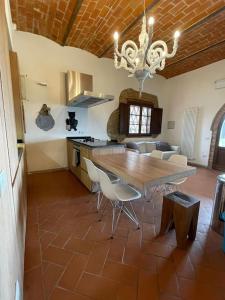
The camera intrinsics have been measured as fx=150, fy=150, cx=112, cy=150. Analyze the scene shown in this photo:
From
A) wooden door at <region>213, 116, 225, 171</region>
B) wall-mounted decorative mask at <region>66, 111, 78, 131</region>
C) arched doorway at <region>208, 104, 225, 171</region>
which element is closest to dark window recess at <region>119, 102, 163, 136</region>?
wall-mounted decorative mask at <region>66, 111, 78, 131</region>

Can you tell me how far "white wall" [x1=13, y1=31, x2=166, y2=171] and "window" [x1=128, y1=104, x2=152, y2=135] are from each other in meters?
1.01

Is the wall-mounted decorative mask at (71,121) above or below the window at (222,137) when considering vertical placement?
above

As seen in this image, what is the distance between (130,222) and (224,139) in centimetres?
432

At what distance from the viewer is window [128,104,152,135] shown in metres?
5.54

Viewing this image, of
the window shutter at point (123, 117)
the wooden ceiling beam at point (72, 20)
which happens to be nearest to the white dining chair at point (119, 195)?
the wooden ceiling beam at point (72, 20)

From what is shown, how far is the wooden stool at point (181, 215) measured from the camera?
158cm

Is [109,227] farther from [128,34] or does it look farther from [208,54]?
[208,54]

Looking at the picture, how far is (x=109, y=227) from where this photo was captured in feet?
6.44

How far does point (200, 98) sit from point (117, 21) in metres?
3.57

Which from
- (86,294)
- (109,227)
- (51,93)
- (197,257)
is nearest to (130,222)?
(109,227)

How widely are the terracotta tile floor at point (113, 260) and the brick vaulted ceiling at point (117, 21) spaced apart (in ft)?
11.8

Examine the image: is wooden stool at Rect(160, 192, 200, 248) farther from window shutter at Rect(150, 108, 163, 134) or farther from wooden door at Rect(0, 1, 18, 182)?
window shutter at Rect(150, 108, 163, 134)

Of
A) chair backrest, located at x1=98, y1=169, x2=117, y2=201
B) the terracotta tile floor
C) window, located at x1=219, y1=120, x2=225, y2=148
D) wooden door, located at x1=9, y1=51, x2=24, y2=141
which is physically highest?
wooden door, located at x1=9, y1=51, x2=24, y2=141

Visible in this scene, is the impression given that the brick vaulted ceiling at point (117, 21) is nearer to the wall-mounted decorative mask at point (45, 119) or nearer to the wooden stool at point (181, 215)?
the wall-mounted decorative mask at point (45, 119)
